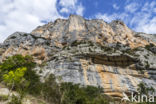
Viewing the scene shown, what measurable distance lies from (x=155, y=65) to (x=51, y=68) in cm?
3427

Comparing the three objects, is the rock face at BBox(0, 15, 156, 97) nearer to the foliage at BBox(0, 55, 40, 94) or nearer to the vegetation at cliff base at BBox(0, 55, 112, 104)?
the vegetation at cliff base at BBox(0, 55, 112, 104)

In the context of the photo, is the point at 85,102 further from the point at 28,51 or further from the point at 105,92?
the point at 28,51

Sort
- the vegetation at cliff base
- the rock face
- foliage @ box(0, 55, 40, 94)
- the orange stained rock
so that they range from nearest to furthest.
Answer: foliage @ box(0, 55, 40, 94) → the vegetation at cliff base → the orange stained rock → the rock face

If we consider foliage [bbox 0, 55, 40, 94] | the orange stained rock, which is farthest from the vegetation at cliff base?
the orange stained rock

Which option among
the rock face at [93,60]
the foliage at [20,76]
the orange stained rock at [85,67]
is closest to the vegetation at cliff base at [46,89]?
the foliage at [20,76]

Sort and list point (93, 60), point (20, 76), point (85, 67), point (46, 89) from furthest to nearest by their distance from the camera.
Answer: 1. point (93, 60)
2. point (85, 67)
3. point (46, 89)
4. point (20, 76)

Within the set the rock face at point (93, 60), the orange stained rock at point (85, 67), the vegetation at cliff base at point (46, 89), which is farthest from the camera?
the rock face at point (93, 60)

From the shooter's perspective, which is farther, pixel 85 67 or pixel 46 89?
pixel 85 67

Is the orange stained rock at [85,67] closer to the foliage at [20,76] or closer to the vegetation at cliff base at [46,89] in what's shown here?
the vegetation at cliff base at [46,89]

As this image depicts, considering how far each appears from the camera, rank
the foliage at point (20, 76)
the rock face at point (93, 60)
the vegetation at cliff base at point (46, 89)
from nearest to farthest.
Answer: the foliage at point (20, 76) < the vegetation at cliff base at point (46, 89) < the rock face at point (93, 60)

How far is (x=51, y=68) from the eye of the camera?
1300 inches

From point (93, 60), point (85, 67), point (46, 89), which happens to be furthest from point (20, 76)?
point (93, 60)

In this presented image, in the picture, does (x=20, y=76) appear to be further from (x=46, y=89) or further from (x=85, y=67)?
(x=85, y=67)

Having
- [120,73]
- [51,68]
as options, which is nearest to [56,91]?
[51,68]
